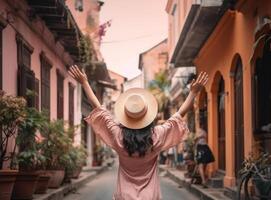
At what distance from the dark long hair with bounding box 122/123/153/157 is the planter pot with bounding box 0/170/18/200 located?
6145mm

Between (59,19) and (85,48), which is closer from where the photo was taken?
(59,19)

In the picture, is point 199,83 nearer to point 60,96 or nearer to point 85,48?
point 60,96

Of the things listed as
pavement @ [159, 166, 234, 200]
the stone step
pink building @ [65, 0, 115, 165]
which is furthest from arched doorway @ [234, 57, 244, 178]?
pink building @ [65, 0, 115, 165]

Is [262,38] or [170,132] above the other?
[262,38]

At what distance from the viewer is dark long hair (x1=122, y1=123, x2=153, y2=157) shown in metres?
4.55

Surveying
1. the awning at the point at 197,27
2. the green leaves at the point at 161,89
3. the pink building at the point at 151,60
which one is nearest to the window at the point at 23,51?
the awning at the point at 197,27

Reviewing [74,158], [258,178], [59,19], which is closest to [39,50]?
[59,19]

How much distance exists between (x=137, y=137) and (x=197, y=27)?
13777 mm

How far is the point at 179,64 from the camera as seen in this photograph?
24922 millimetres

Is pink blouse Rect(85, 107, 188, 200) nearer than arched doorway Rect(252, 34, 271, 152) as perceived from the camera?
Yes

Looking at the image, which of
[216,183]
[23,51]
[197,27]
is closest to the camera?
[23,51]

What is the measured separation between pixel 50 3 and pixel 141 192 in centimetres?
1153

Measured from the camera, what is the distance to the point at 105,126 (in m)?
4.75

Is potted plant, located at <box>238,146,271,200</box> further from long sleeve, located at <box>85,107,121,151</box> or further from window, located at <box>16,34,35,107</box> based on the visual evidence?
window, located at <box>16,34,35,107</box>
